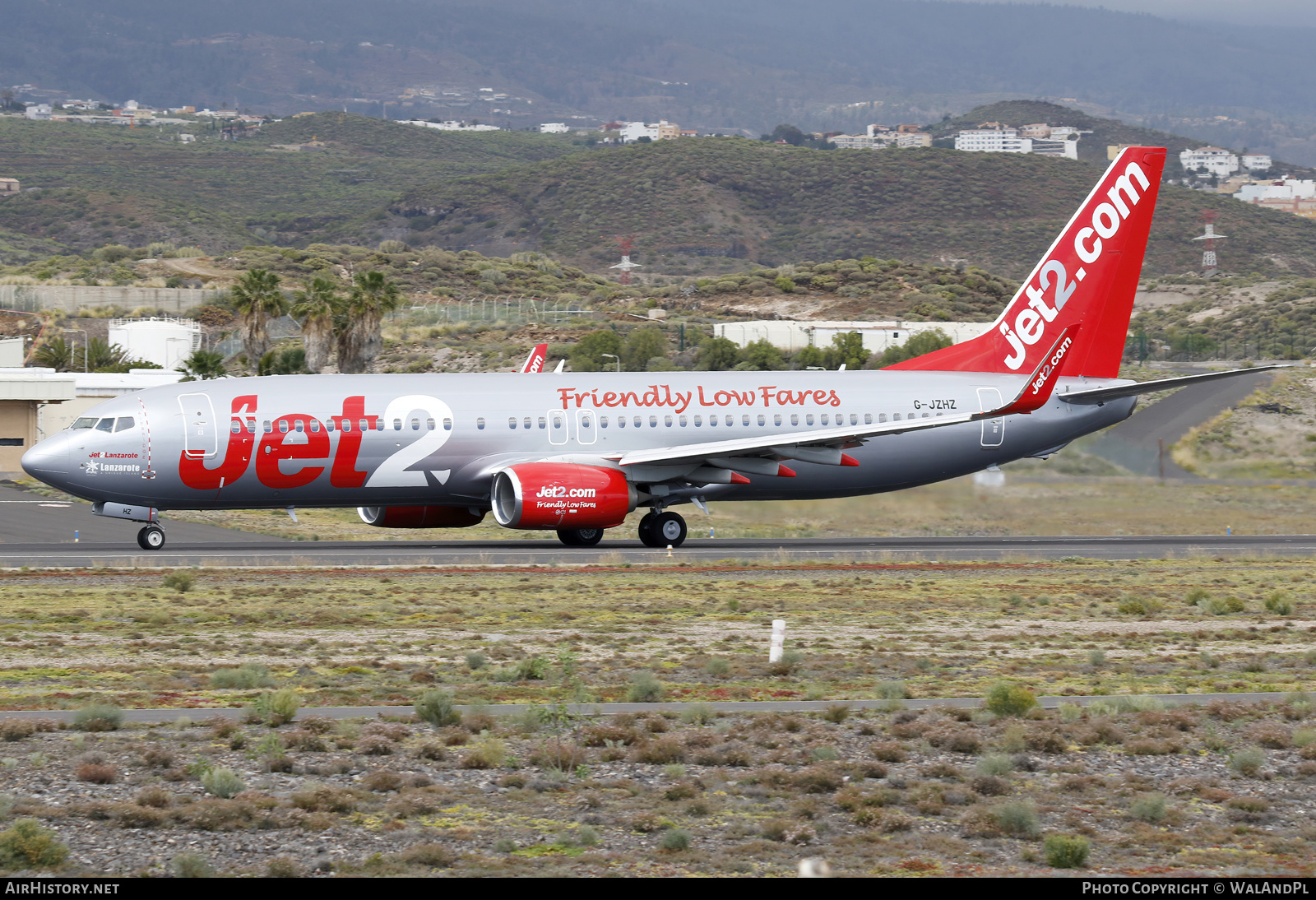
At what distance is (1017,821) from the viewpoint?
39.9 ft

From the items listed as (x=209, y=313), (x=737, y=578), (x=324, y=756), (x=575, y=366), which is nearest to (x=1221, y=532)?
(x=737, y=578)

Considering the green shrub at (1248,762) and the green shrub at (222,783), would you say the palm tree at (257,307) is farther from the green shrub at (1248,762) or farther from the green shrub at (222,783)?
the green shrub at (1248,762)

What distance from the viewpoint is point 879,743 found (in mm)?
15133

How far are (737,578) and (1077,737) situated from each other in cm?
1514

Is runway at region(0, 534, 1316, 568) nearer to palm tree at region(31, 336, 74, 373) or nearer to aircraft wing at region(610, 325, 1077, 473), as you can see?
aircraft wing at region(610, 325, 1077, 473)

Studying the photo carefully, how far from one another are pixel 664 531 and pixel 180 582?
12.3 m

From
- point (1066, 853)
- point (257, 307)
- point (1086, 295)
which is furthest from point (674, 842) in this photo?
point (257, 307)

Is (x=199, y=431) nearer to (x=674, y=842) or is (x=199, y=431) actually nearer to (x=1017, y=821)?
(x=674, y=842)

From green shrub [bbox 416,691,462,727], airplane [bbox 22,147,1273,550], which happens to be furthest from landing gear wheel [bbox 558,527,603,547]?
green shrub [bbox 416,691,462,727]

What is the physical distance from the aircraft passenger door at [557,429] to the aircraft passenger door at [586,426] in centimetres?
31

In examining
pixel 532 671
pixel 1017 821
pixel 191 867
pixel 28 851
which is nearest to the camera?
pixel 191 867

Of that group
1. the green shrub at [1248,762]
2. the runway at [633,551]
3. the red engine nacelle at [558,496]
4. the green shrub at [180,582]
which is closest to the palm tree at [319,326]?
the runway at [633,551]
